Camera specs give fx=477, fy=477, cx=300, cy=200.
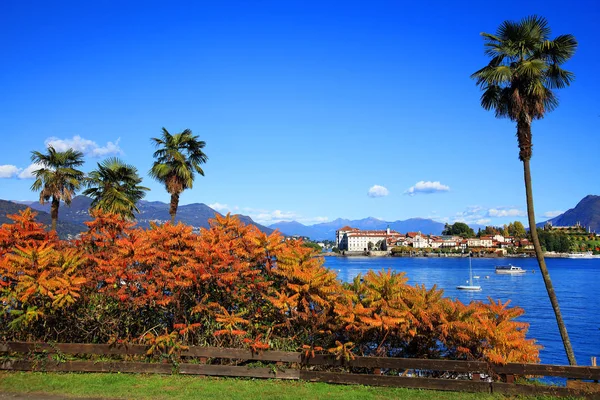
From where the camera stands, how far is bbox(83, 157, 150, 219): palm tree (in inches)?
1156

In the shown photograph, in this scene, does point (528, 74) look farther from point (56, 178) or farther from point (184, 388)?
point (56, 178)

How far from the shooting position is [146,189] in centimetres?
3241

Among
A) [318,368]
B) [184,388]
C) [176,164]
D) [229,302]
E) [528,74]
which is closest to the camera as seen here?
[184,388]

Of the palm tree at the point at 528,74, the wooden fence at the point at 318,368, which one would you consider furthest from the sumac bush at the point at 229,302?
the palm tree at the point at 528,74

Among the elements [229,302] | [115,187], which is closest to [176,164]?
[115,187]

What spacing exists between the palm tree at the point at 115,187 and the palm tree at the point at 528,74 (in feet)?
71.5

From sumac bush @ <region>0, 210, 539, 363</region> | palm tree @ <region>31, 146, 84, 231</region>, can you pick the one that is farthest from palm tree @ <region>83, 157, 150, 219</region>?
sumac bush @ <region>0, 210, 539, 363</region>

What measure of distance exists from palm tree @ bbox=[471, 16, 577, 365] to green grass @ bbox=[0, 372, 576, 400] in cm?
874

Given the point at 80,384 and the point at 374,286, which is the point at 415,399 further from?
the point at 80,384

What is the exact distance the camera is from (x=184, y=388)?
1041cm

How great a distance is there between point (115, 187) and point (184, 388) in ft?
74.0

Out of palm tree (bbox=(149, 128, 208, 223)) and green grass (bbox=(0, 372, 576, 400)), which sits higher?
palm tree (bbox=(149, 128, 208, 223))

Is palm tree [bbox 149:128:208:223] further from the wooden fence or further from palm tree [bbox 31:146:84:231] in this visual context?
the wooden fence

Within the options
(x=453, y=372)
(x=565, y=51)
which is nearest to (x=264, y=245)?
(x=453, y=372)
